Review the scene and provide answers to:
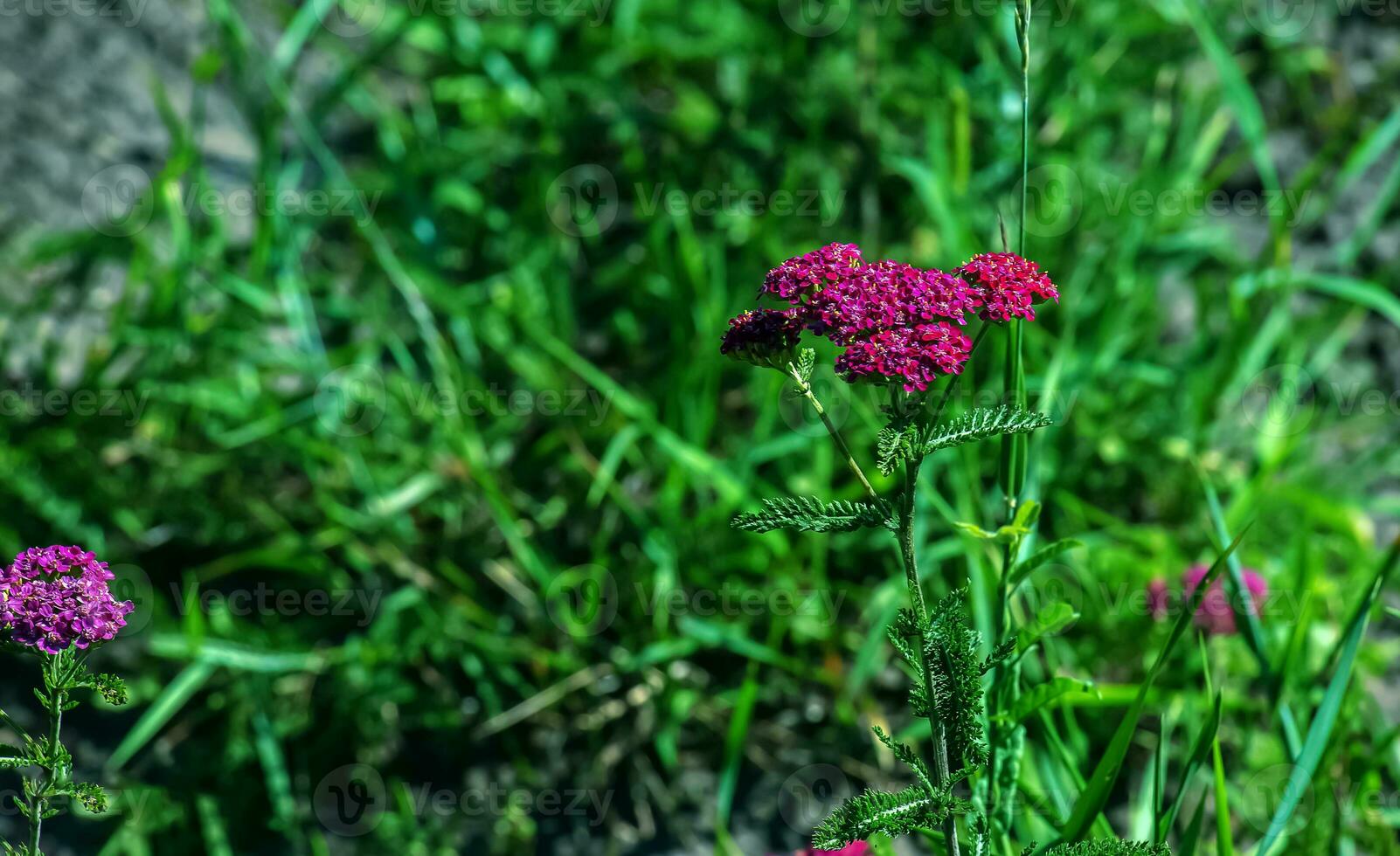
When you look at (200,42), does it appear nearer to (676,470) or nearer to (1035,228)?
(676,470)

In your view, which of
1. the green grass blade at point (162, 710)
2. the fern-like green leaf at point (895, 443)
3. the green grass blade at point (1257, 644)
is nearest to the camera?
the fern-like green leaf at point (895, 443)

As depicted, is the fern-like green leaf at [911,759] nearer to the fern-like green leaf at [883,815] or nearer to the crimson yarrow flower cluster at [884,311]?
the fern-like green leaf at [883,815]

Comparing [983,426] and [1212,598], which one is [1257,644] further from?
[983,426]

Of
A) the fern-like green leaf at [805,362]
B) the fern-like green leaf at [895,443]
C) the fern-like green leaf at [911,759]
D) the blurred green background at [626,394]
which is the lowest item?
the blurred green background at [626,394]

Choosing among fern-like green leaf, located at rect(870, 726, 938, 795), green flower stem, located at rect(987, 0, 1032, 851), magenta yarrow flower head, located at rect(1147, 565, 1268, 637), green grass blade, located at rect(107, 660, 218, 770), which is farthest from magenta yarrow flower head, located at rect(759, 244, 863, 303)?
green grass blade, located at rect(107, 660, 218, 770)

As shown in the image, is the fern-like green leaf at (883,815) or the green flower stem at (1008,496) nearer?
the fern-like green leaf at (883,815)

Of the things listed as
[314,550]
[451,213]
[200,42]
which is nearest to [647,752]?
[314,550]

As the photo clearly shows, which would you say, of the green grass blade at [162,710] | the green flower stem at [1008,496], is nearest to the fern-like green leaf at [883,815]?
the green flower stem at [1008,496]

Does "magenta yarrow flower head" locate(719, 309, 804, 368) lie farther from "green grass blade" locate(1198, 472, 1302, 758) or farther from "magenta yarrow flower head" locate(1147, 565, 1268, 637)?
"magenta yarrow flower head" locate(1147, 565, 1268, 637)

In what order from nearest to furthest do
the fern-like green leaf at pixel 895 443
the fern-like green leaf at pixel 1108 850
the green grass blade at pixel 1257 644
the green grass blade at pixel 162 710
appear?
the fern-like green leaf at pixel 895 443
the fern-like green leaf at pixel 1108 850
the green grass blade at pixel 1257 644
the green grass blade at pixel 162 710
